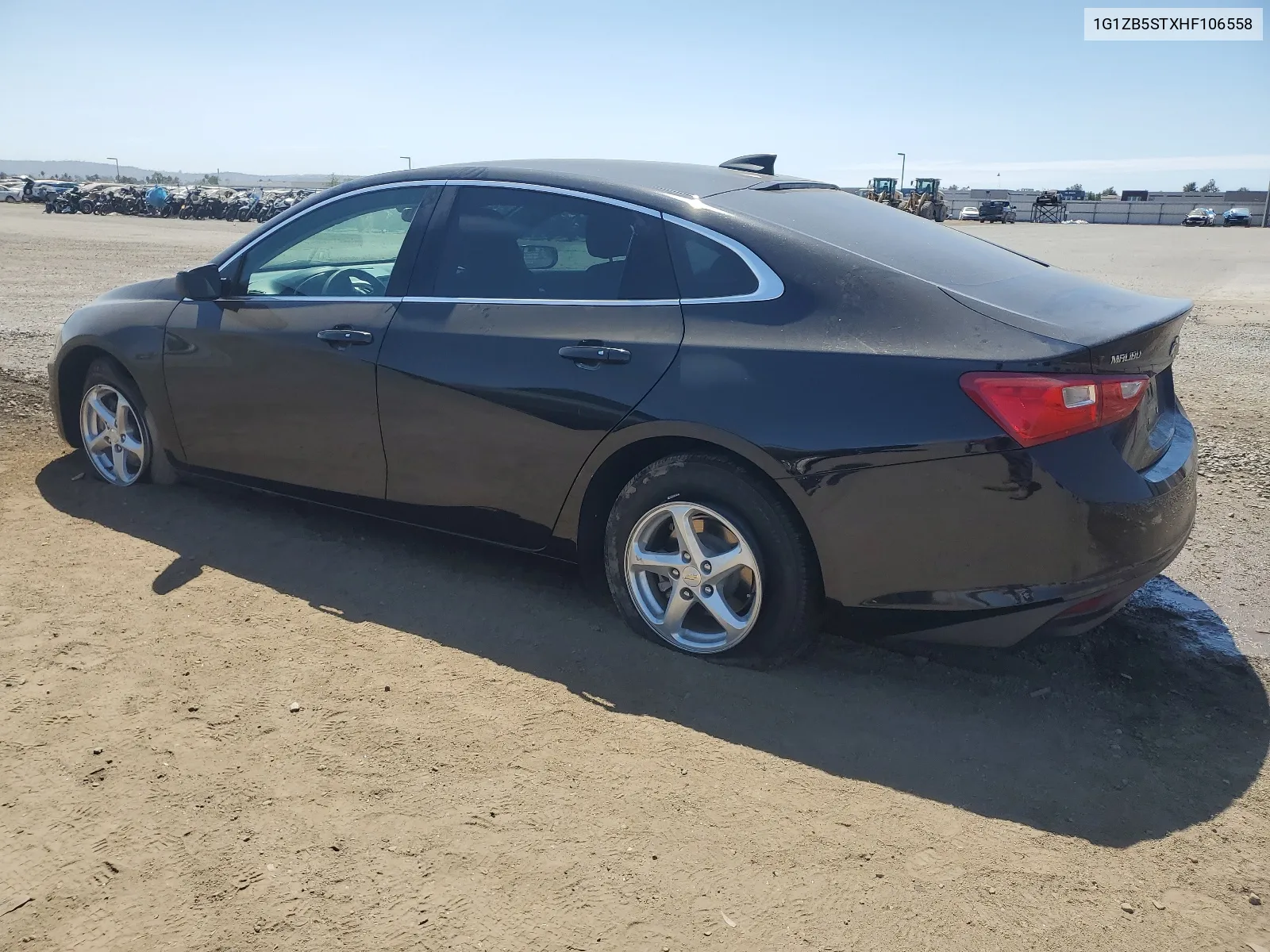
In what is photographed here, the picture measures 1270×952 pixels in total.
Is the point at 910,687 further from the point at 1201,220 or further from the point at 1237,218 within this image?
the point at 1237,218

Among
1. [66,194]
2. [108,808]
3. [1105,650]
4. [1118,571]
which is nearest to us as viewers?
[108,808]

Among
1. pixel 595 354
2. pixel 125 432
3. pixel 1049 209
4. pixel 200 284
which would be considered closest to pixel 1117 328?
pixel 595 354

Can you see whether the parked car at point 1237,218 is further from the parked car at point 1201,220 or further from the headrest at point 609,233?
the headrest at point 609,233

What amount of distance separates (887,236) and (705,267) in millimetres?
700

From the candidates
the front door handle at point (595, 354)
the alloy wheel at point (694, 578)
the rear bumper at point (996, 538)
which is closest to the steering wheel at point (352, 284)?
the front door handle at point (595, 354)

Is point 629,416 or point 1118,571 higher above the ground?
point 629,416

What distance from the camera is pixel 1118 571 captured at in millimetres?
3016

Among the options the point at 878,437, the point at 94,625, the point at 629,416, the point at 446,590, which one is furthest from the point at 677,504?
the point at 94,625

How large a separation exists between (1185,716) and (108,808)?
3185mm

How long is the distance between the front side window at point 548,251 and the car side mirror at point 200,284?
1.26 meters

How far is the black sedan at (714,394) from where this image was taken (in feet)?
9.75

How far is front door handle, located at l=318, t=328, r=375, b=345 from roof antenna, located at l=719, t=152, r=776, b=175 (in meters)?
1.78

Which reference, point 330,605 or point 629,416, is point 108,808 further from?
point 629,416

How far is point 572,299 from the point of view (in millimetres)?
3725
